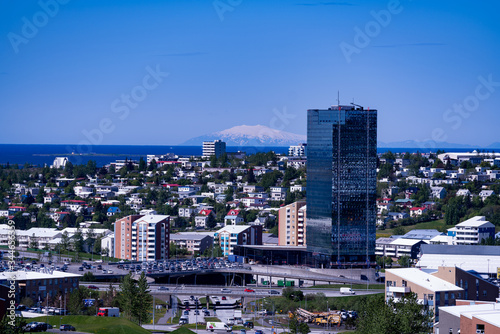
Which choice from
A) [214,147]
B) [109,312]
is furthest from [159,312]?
[214,147]

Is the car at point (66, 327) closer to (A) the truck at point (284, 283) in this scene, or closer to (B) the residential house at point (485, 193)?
(A) the truck at point (284, 283)

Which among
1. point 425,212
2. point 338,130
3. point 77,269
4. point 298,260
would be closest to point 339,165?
point 338,130

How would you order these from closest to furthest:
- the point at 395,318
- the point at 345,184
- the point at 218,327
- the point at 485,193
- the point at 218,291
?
the point at 395,318, the point at 218,327, the point at 218,291, the point at 345,184, the point at 485,193

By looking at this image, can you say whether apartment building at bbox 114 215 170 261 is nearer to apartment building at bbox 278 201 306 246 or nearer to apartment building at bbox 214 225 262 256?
apartment building at bbox 214 225 262 256

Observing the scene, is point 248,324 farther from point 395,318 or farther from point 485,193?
point 485,193

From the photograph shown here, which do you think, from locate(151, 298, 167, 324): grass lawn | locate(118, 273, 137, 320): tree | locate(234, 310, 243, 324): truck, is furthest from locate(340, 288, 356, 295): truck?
locate(118, 273, 137, 320): tree

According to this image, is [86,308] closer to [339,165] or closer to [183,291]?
[183,291]
